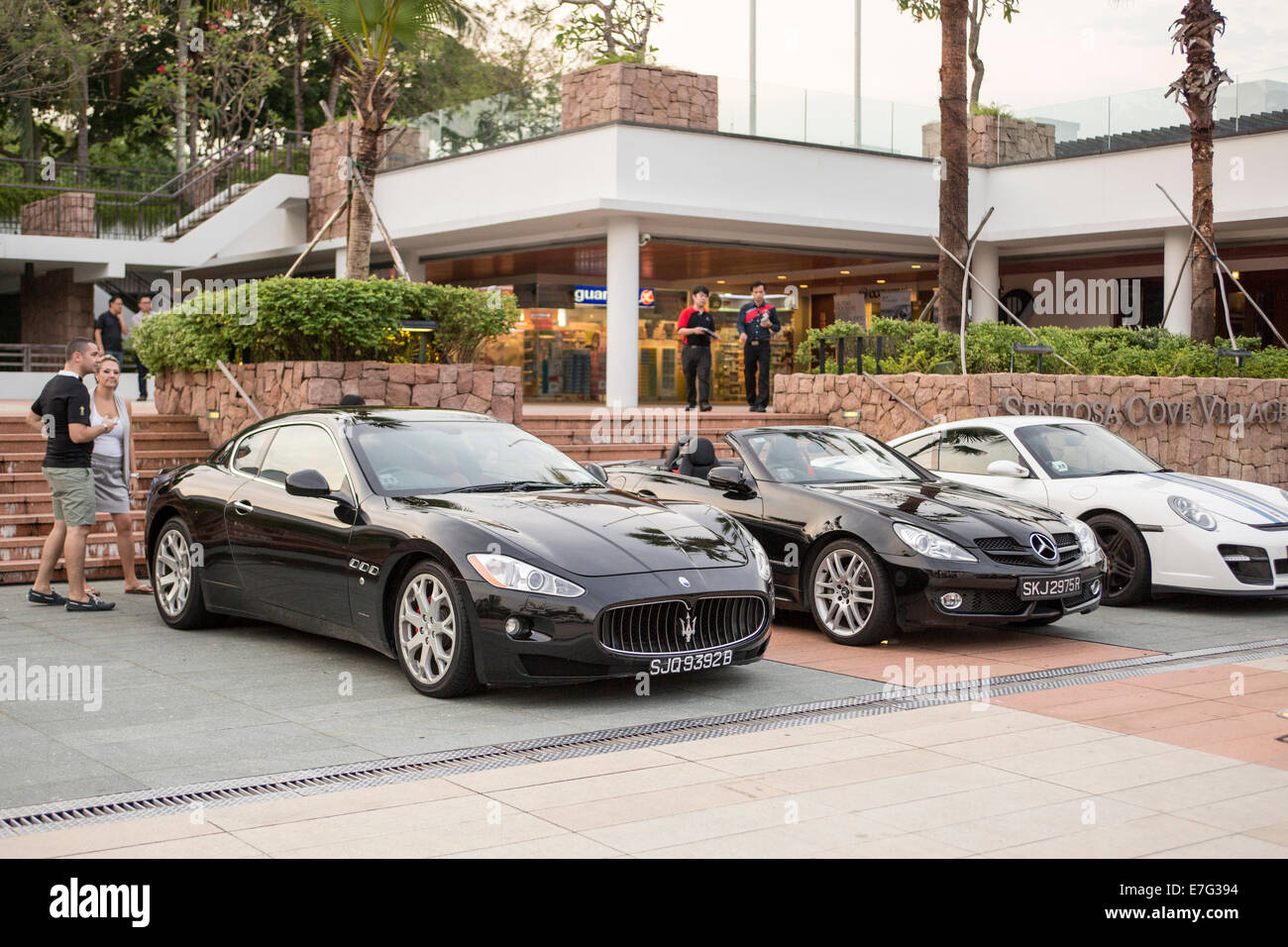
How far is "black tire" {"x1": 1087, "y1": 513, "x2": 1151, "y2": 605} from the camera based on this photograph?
10.7 m

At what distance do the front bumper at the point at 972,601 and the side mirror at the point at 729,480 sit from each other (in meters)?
1.45

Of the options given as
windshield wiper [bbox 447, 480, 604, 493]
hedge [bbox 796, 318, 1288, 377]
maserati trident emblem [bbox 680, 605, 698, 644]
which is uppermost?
hedge [bbox 796, 318, 1288, 377]

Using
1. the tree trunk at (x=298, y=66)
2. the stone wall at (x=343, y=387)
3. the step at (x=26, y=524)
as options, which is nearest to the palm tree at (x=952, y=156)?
the stone wall at (x=343, y=387)

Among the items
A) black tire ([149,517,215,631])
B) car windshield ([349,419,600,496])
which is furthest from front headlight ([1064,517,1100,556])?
black tire ([149,517,215,631])

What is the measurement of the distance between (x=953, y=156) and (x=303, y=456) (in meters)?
13.4

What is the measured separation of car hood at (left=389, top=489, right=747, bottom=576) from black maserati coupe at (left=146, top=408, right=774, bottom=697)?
0.05 ft

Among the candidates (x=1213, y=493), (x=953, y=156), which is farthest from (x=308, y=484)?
(x=953, y=156)

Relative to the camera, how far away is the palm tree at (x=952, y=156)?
19234 mm

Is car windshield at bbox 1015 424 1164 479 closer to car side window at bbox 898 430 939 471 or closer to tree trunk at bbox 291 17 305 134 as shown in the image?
car side window at bbox 898 430 939 471

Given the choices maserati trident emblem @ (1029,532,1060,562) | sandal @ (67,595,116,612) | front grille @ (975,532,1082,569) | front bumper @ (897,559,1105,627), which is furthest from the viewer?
sandal @ (67,595,116,612)

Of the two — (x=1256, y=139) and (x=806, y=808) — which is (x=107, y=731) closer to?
(x=806, y=808)

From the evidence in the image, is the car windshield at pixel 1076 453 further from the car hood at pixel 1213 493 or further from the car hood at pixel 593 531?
the car hood at pixel 593 531
